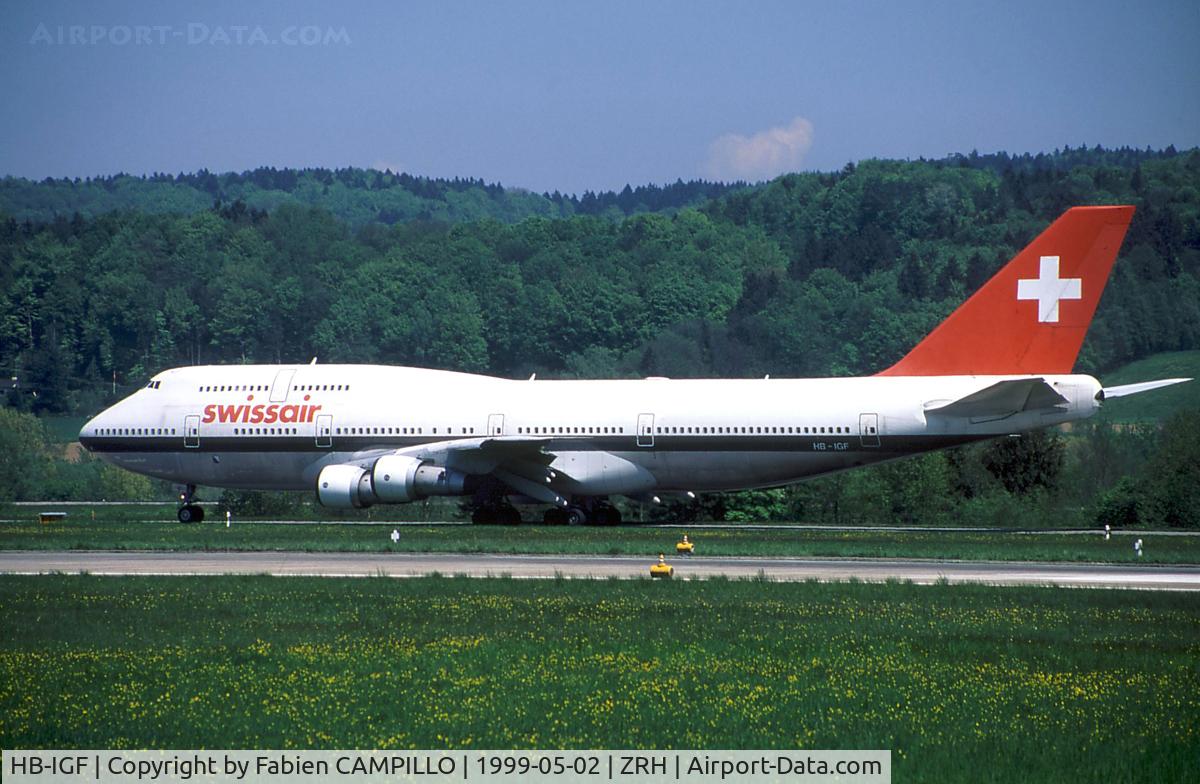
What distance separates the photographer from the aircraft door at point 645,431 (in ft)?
149

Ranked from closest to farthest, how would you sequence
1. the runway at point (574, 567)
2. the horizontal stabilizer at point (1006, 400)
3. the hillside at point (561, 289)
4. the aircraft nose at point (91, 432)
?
1. the runway at point (574, 567)
2. the horizontal stabilizer at point (1006, 400)
3. the aircraft nose at point (91, 432)
4. the hillside at point (561, 289)

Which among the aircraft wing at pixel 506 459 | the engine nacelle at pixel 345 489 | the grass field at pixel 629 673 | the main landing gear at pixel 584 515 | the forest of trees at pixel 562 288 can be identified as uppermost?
the forest of trees at pixel 562 288

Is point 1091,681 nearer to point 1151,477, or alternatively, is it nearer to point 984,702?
point 984,702

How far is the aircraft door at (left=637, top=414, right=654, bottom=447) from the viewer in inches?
1784

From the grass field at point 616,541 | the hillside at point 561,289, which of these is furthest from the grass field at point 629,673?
the hillside at point 561,289

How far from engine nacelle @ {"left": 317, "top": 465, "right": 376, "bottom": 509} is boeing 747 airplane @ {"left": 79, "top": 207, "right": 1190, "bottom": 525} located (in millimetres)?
50

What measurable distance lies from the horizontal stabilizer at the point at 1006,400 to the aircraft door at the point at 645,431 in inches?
328

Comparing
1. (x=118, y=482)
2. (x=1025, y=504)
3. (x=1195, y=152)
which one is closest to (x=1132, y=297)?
(x=1195, y=152)

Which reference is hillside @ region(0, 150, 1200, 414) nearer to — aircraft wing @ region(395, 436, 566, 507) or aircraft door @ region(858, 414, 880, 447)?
aircraft wing @ region(395, 436, 566, 507)

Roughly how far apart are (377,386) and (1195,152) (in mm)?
129248

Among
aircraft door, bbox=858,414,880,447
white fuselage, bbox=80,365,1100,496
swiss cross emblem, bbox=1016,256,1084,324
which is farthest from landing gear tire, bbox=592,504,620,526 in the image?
swiss cross emblem, bbox=1016,256,1084,324

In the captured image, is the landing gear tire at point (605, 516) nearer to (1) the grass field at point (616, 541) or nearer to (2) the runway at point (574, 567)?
(1) the grass field at point (616, 541)

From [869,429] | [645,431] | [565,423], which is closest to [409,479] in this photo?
[565,423]

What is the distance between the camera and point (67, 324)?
427ft
